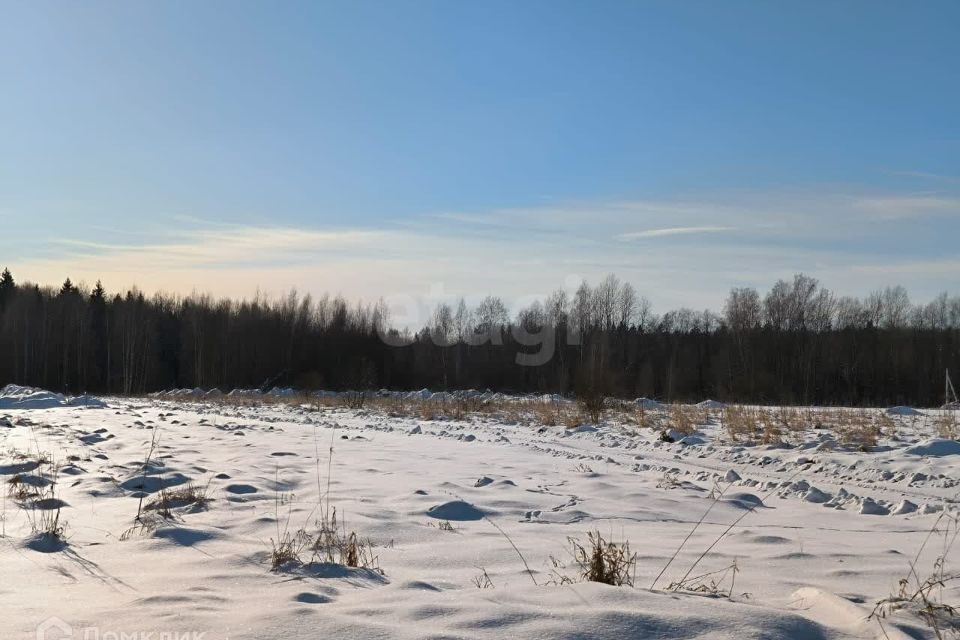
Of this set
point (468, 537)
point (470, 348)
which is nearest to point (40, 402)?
point (468, 537)

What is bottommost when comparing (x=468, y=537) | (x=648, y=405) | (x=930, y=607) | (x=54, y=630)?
(x=648, y=405)

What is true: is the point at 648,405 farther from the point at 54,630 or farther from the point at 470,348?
the point at 470,348

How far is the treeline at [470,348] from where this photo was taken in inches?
1964

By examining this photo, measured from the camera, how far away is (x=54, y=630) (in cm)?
252

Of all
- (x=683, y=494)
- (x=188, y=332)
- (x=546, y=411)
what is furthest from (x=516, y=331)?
(x=683, y=494)

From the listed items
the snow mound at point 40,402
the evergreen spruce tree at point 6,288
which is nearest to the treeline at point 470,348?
the evergreen spruce tree at point 6,288

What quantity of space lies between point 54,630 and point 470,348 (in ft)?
201

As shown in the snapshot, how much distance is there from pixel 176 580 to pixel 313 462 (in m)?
5.07

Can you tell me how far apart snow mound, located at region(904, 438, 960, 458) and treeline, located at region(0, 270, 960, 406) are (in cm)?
3519

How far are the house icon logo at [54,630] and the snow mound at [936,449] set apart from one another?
9419mm

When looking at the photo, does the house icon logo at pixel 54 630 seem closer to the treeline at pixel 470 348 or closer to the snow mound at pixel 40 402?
the snow mound at pixel 40 402

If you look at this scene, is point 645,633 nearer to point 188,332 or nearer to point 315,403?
point 315,403

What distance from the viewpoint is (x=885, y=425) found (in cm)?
1184

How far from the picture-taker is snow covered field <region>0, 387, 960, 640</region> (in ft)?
8.37
